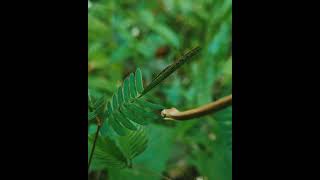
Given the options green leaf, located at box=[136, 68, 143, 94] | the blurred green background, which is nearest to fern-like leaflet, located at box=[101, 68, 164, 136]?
green leaf, located at box=[136, 68, 143, 94]

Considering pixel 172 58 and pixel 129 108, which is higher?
pixel 172 58

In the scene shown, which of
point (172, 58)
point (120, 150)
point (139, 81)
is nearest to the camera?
point (139, 81)

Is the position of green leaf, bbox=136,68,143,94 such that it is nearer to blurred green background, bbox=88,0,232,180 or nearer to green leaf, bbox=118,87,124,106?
green leaf, bbox=118,87,124,106

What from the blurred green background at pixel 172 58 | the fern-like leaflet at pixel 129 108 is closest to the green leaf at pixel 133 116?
the fern-like leaflet at pixel 129 108

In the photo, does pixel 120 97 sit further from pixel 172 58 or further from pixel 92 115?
pixel 172 58

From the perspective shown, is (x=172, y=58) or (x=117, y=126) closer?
(x=117, y=126)

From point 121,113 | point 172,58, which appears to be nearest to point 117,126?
point 121,113
